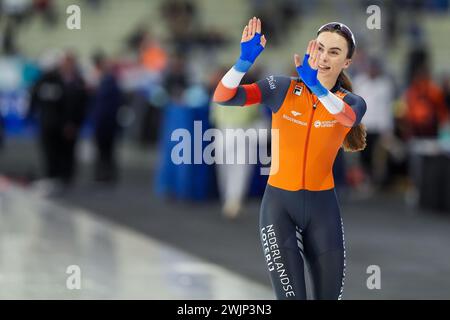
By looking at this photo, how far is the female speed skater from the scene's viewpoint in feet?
18.5

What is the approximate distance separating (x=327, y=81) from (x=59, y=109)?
10.9 meters

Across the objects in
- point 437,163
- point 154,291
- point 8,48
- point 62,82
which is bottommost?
point 154,291

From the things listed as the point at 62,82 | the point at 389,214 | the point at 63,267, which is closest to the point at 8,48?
the point at 62,82

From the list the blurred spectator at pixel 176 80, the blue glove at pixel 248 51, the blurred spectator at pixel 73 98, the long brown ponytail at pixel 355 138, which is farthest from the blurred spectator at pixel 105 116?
the blue glove at pixel 248 51

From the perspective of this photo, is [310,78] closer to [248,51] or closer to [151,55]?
[248,51]

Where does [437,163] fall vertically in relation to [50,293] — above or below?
above

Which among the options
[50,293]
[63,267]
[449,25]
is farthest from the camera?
[449,25]

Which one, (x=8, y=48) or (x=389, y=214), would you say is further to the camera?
(x=8, y=48)

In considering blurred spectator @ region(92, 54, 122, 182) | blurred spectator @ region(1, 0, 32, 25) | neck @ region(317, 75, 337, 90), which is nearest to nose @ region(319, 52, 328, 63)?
neck @ region(317, 75, 337, 90)

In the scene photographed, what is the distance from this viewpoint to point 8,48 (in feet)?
87.5

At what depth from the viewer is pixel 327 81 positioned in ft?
18.9
